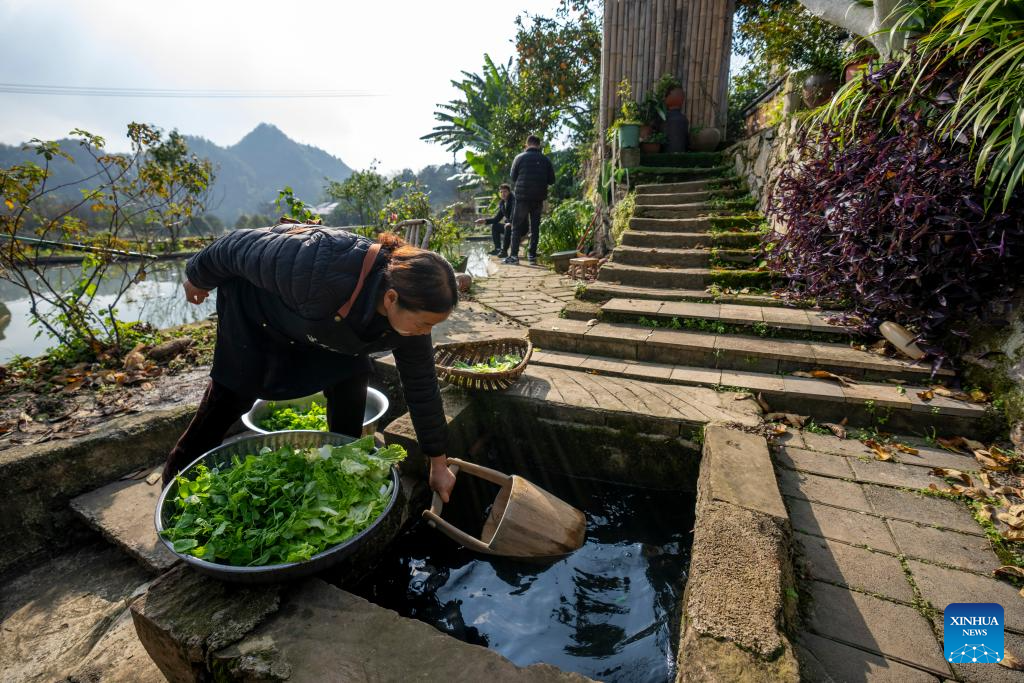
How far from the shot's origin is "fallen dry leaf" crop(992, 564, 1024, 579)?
160cm

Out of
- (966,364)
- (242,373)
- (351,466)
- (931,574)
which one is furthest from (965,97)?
(242,373)

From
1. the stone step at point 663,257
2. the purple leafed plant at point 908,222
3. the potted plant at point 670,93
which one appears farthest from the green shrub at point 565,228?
the purple leafed plant at point 908,222

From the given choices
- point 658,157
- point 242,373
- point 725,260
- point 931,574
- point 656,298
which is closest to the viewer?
point 931,574

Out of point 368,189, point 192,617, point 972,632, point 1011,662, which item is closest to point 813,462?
point 972,632

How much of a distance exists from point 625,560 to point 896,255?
2657mm

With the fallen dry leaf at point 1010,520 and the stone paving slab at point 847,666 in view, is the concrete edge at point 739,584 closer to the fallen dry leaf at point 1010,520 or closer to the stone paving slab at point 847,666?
the stone paving slab at point 847,666

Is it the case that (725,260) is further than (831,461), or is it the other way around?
(725,260)

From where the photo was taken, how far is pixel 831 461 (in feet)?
7.62

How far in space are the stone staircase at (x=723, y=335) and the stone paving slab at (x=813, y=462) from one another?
0.47 m

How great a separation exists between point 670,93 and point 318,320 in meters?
7.72

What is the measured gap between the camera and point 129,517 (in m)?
2.18

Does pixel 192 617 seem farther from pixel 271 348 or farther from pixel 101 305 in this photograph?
pixel 101 305

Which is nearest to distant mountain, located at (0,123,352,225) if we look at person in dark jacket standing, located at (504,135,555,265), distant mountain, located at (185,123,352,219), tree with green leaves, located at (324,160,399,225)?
distant mountain, located at (185,123,352,219)

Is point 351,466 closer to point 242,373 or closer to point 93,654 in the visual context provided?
point 242,373
